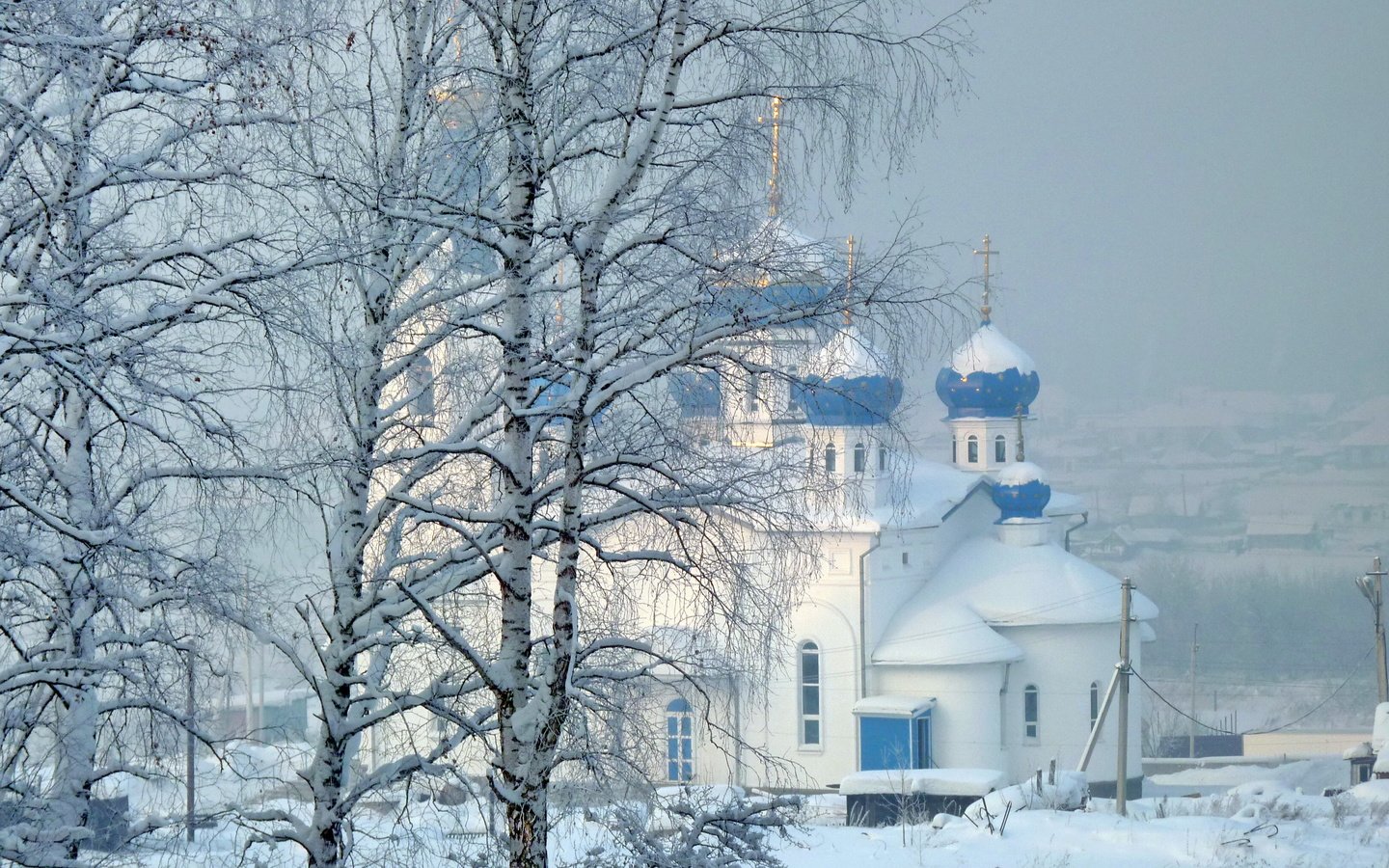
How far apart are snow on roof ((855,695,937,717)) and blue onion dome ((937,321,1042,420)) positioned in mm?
5109

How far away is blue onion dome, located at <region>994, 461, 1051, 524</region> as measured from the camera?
71.1 ft

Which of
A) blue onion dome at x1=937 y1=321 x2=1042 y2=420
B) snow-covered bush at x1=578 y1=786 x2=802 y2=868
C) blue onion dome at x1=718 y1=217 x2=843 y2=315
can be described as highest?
blue onion dome at x1=937 y1=321 x2=1042 y2=420

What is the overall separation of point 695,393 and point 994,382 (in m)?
18.6

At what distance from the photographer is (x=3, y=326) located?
11.4 feet

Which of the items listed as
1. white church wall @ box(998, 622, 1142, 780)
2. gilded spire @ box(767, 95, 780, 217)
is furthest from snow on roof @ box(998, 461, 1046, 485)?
gilded spire @ box(767, 95, 780, 217)

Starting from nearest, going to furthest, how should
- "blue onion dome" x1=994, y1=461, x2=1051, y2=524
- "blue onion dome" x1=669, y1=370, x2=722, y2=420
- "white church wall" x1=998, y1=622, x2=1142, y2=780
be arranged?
1. "blue onion dome" x1=669, y1=370, x2=722, y2=420
2. "white church wall" x1=998, y1=622, x2=1142, y2=780
3. "blue onion dome" x1=994, y1=461, x2=1051, y2=524

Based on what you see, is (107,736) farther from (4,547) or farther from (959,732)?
(959,732)

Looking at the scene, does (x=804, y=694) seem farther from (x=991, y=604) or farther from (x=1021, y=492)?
(x=1021, y=492)

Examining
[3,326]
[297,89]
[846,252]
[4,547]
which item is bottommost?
[4,547]

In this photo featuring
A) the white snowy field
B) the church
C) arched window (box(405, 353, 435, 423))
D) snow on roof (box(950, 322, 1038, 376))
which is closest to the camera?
arched window (box(405, 353, 435, 423))

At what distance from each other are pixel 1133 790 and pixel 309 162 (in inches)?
687

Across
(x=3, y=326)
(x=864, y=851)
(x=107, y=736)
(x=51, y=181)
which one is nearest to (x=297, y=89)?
(x=51, y=181)

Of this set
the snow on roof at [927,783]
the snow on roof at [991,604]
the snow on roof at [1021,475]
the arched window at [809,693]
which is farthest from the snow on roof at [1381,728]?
the arched window at [809,693]

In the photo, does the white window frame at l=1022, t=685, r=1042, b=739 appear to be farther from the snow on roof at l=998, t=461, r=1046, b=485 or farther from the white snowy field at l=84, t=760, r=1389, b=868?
the white snowy field at l=84, t=760, r=1389, b=868
